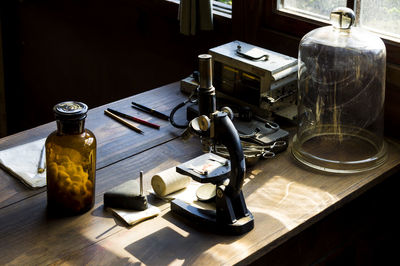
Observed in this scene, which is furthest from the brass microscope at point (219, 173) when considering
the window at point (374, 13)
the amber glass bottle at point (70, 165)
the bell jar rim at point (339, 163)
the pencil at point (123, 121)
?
the window at point (374, 13)

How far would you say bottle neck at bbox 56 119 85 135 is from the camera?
1.48 meters

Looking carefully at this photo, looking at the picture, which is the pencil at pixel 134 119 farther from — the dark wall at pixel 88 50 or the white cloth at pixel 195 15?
the dark wall at pixel 88 50

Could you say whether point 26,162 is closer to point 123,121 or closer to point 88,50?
point 123,121

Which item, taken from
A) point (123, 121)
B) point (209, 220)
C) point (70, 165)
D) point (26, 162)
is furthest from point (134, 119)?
point (209, 220)

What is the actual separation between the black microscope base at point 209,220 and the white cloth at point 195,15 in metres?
1.05

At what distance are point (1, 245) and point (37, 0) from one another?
7.68 feet

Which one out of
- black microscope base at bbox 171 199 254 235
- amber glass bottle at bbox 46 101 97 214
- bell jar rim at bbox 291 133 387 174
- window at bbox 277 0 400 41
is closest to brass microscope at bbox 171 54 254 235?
black microscope base at bbox 171 199 254 235

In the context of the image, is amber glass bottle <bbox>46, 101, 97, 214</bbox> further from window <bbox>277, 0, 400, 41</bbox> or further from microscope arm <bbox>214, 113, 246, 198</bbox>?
window <bbox>277, 0, 400, 41</bbox>

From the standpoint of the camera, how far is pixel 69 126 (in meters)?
1.48

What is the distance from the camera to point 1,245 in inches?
56.1

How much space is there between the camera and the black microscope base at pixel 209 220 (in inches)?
57.9

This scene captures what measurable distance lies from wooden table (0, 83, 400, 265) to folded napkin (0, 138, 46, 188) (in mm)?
30

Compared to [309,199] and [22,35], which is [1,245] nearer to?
[309,199]

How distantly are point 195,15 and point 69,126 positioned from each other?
1.08 metres
